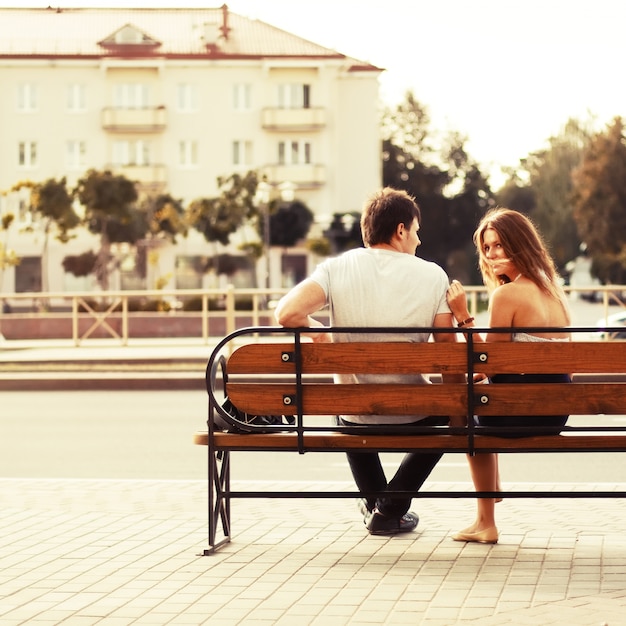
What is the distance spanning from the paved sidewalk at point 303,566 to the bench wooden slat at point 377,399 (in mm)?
644

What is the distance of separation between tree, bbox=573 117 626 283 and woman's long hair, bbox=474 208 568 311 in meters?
77.6

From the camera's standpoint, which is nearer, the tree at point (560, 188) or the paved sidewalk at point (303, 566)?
the paved sidewalk at point (303, 566)

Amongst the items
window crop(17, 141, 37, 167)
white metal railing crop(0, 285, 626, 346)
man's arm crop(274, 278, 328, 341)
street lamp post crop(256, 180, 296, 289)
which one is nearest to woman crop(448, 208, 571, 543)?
man's arm crop(274, 278, 328, 341)

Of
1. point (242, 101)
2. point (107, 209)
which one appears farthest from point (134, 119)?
point (107, 209)

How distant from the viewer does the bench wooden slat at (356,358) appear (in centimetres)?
604

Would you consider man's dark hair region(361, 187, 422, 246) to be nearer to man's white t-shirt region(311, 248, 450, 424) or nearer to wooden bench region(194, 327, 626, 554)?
man's white t-shirt region(311, 248, 450, 424)

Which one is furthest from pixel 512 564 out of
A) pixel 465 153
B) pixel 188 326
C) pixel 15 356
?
pixel 465 153

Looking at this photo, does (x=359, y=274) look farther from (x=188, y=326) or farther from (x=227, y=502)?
(x=188, y=326)

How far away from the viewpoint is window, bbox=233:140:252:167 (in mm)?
73438

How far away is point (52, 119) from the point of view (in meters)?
73.2

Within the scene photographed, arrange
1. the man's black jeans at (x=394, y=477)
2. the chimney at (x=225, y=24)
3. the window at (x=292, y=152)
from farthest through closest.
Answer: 1. the chimney at (x=225, y=24)
2. the window at (x=292, y=152)
3. the man's black jeans at (x=394, y=477)

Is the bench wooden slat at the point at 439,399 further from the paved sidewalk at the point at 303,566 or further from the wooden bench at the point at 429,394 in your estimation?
the paved sidewalk at the point at 303,566

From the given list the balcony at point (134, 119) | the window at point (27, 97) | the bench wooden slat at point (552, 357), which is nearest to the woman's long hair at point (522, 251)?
the bench wooden slat at point (552, 357)

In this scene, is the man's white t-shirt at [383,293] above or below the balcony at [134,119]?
below
